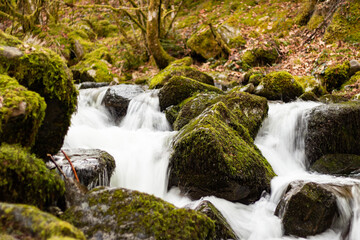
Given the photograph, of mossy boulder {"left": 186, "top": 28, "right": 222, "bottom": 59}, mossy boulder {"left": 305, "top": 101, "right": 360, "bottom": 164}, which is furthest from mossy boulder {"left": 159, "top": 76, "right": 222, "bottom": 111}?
mossy boulder {"left": 186, "top": 28, "right": 222, "bottom": 59}

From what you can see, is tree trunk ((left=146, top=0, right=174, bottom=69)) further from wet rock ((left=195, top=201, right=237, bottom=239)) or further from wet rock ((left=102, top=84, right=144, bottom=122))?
wet rock ((left=195, top=201, right=237, bottom=239))

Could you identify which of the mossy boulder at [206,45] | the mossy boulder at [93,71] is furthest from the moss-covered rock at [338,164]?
the mossy boulder at [93,71]

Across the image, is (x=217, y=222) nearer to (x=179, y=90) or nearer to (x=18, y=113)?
(x=18, y=113)

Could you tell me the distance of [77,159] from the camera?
394cm

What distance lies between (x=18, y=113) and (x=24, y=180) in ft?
2.02

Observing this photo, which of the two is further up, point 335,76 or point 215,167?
point 335,76

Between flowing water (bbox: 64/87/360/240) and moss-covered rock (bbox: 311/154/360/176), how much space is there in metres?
0.29

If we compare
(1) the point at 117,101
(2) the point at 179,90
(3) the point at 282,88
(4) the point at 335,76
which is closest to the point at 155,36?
(1) the point at 117,101

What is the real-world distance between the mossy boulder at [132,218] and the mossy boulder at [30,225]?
593 millimetres

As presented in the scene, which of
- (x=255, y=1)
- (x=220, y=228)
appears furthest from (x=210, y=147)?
(x=255, y=1)

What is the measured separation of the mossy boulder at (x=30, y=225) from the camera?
71.2 inches

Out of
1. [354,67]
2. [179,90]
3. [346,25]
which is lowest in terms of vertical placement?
[179,90]

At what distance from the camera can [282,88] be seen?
775cm

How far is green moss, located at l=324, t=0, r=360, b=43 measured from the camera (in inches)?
400
